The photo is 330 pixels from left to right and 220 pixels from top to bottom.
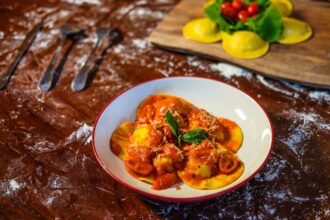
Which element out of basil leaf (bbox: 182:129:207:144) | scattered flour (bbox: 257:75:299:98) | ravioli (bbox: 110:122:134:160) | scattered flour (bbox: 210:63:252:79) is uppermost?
basil leaf (bbox: 182:129:207:144)

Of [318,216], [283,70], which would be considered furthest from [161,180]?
[283,70]

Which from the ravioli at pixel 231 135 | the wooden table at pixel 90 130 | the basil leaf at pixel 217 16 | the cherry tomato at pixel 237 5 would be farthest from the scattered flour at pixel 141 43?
the ravioli at pixel 231 135

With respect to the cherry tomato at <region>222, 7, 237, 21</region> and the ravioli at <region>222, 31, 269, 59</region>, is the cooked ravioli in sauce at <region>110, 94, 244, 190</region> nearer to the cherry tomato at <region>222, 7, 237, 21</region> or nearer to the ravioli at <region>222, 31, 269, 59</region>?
the ravioli at <region>222, 31, 269, 59</region>

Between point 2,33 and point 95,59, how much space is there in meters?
0.57

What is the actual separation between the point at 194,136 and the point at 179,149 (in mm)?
59

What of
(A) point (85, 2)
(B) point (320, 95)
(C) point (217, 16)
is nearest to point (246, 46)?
(C) point (217, 16)

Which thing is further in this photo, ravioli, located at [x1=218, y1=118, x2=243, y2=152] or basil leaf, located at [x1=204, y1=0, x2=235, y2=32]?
basil leaf, located at [x1=204, y1=0, x2=235, y2=32]

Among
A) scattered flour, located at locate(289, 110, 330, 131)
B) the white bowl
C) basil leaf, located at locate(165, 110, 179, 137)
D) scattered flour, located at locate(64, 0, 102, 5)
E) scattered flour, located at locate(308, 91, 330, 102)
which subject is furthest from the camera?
scattered flour, located at locate(64, 0, 102, 5)

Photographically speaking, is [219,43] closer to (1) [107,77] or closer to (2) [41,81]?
(1) [107,77]

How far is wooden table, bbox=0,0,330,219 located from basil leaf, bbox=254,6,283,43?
21 centimetres

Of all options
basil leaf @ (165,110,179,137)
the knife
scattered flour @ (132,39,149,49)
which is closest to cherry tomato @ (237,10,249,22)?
scattered flour @ (132,39,149,49)

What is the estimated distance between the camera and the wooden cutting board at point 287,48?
1558mm

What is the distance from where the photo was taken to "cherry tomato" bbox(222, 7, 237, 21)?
1.76m

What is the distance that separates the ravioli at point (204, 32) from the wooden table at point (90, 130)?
0.11m
